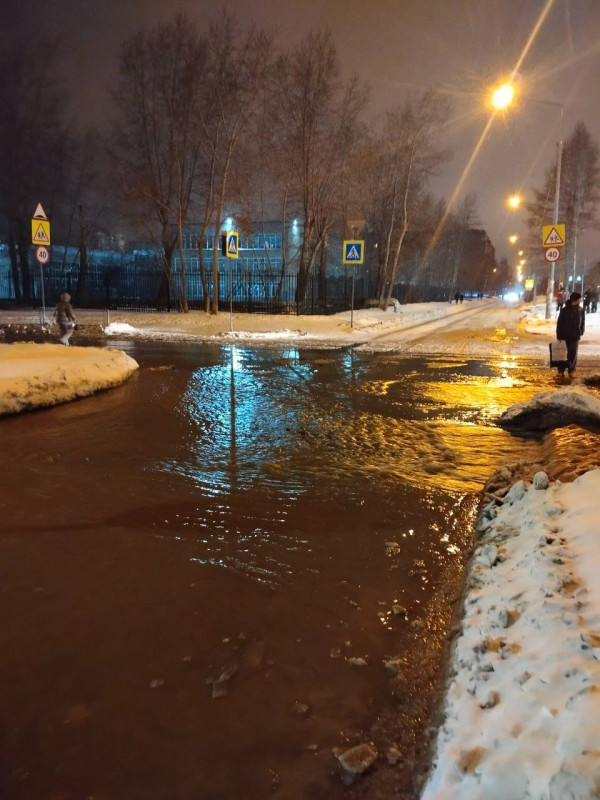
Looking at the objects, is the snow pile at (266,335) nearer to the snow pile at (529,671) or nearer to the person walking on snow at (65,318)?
the person walking on snow at (65,318)

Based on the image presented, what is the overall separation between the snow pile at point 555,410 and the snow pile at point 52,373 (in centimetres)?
724

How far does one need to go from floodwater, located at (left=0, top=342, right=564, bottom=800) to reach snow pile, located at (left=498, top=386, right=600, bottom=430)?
50cm

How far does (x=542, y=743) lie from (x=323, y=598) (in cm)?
191

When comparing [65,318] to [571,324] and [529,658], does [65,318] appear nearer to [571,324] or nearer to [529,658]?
[571,324]

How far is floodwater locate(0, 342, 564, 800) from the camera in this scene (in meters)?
2.63

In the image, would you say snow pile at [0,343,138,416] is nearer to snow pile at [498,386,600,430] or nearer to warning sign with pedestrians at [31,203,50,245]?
snow pile at [498,386,600,430]

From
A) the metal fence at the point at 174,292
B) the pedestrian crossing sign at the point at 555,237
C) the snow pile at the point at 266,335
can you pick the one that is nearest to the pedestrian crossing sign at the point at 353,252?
the snow pile at the point at 266,335

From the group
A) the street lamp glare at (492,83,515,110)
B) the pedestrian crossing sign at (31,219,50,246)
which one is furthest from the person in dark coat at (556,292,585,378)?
the pedestrian crossing sign at (31,219,50,246)

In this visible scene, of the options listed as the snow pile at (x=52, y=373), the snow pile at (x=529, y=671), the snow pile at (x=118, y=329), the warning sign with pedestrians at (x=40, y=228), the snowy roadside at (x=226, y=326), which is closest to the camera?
the snow pile at (x=529, y=671)

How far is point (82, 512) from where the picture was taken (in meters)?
5.23

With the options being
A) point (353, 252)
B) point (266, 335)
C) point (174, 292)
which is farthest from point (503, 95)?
point (174, 292)

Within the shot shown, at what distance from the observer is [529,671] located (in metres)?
2.58

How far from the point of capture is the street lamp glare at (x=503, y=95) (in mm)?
17656

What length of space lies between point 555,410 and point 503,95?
13671 mm
